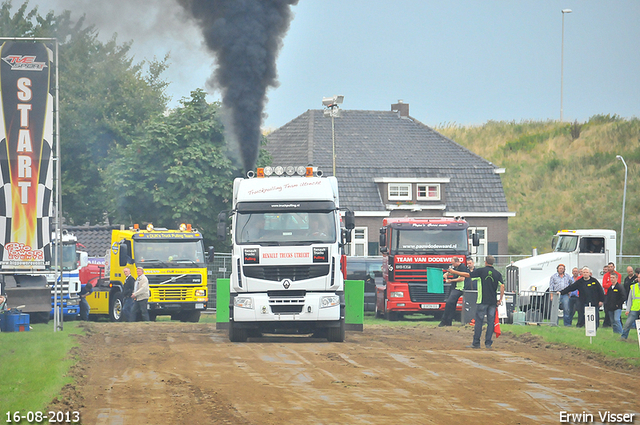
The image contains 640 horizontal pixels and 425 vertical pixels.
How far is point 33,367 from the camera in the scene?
47.1 ft

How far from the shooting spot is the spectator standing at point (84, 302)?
96.4 feet

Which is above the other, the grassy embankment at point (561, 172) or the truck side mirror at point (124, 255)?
the grassy embankment at point (561, 172)

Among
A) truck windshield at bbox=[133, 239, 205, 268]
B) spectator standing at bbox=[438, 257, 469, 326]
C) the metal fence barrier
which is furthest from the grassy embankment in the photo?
truck windshield at bbox=[133, 239, 205, 268]

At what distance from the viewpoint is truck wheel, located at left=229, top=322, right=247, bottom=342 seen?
63.5 ft

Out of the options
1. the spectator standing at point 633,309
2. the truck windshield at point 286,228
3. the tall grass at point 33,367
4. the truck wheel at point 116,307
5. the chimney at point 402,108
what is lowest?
the truck wheel at point 116,307

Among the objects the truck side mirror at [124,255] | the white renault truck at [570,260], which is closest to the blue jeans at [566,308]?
the white renault truck at [570,260]

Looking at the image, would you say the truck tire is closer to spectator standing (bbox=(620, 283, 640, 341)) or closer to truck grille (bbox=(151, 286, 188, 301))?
spectator standing (bbox=(620, 283, 640, 341))

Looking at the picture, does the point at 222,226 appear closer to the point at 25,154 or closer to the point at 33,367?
the point at 25,154

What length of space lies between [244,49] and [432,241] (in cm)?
844

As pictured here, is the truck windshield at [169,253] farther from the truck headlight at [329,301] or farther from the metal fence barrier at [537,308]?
the truck headlight at [329,301]

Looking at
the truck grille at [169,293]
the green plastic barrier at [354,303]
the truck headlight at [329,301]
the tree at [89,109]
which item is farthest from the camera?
the tree at [89,109]

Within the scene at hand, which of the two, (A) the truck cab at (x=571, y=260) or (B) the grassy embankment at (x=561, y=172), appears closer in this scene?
Answer: (A) the truck cab at (x=571, y=260)

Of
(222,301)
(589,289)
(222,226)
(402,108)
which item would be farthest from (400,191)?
(222,226)

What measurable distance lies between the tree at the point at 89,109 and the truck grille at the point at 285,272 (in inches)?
1162
